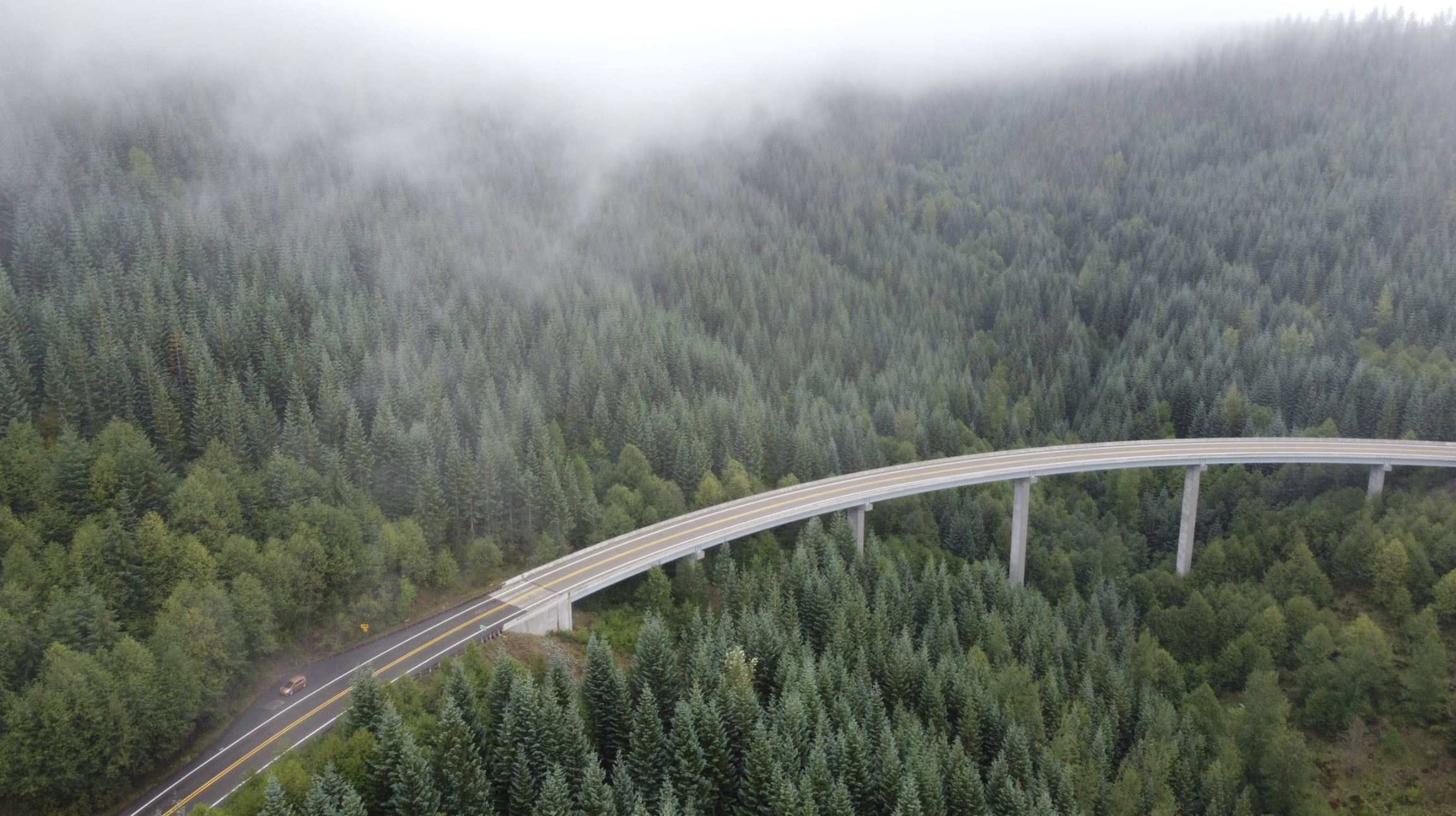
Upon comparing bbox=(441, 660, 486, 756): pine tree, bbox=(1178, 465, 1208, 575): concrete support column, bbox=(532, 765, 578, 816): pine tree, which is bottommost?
bbox=(1178, 465, 1208, 575): concrete support column

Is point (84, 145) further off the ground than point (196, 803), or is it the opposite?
point (84, 145)

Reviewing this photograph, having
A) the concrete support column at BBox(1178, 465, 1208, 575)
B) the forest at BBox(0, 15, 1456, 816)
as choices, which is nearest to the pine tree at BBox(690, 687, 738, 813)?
the forest at BBox(0, 15, 1456, 816)

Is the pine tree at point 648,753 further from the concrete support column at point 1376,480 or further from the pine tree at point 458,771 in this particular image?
the concrete support column at point 1376,480

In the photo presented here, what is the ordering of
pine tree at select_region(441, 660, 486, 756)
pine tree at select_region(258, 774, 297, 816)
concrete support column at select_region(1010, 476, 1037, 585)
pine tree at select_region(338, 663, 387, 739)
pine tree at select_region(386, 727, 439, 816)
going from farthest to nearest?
concrete support column at select_region(1010, 476, 1037, 585), pine tree at select_region(441, 660, 486, 756), pine tree at select_region(338, 663, 387, 739), pine tree at select_region(386, 727, 439, 816), pine tree at select_region(258, 774, 297, 816)

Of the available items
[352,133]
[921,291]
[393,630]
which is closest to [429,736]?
[393,630]

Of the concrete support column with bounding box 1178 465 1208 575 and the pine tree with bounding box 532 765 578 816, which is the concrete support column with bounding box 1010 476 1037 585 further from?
the pine tree with bounding box 532 765 578 816

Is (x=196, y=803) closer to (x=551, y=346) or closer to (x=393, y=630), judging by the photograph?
(x=393, y=630)

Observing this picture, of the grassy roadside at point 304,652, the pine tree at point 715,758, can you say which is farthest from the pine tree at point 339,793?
the pine tree at point 715,758
